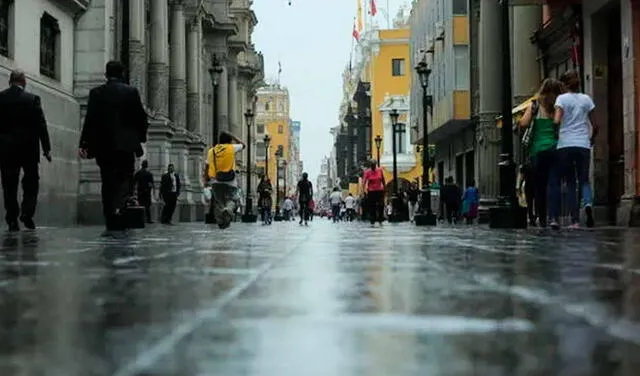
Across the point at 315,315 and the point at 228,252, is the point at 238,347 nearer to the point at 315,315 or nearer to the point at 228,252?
the point at 315,315

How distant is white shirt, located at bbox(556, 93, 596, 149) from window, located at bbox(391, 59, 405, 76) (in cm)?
7813

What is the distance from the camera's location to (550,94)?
12914mm

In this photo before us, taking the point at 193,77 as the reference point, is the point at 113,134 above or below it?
below

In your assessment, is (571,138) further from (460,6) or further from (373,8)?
(373,8)

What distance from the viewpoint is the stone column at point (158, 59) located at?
36.9 metres

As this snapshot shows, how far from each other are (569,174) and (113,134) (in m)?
5.76

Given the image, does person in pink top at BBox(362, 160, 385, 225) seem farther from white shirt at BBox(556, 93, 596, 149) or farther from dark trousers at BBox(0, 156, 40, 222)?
white shirt at BBox(556, 93, 596, 149)

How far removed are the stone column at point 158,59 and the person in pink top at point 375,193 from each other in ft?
41.1

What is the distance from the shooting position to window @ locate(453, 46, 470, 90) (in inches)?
1554

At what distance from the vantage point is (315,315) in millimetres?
3006

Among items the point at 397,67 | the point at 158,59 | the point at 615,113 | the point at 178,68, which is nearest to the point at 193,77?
the point at 178,68

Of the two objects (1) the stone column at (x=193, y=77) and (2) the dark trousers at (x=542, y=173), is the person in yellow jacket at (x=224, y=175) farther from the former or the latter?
(1) the stone column at (x=193, y=77)

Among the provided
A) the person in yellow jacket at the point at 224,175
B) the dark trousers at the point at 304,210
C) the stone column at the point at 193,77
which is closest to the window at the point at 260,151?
the stone column at the point at 193,77

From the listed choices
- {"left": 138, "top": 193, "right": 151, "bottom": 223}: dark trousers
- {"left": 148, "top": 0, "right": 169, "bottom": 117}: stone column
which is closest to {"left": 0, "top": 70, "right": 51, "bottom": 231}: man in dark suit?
{"left": 138, "top": 193, "right": 151, "bottom": 223}: dark trousers
